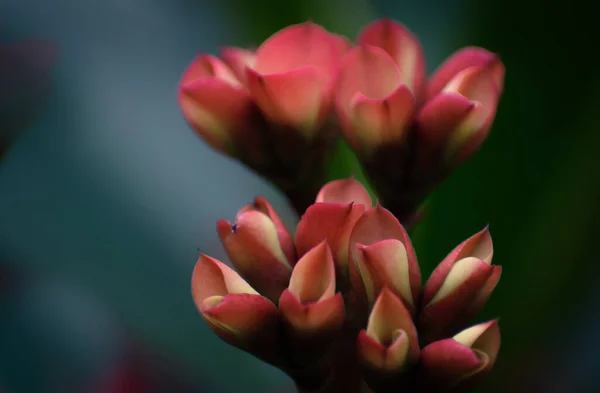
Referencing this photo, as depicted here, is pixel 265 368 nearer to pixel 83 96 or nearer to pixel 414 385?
pixel 83 96

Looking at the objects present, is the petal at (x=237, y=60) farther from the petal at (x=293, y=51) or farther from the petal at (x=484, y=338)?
the petal at (x=484, y=338)

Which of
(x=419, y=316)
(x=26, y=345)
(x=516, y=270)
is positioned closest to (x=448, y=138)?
(x=419, y=316)

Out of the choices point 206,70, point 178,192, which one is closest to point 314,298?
point 206,70

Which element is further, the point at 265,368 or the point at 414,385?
the point at 265,368

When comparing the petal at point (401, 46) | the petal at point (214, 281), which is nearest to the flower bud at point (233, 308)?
the petal at point (214, 281)

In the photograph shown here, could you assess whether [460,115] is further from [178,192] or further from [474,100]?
[178,192]

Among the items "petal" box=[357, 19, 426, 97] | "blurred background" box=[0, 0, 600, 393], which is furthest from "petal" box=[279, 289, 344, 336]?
"blurred background" box=[0, 0, 600, 393]

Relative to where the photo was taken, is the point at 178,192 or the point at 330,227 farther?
the point at 178,192
